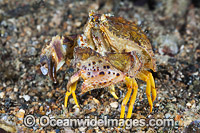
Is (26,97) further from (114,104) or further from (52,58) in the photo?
(114,104)

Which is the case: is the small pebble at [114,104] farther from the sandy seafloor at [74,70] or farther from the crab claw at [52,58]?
the crab claw at [52,58]

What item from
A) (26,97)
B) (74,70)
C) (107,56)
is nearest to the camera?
(107,56)

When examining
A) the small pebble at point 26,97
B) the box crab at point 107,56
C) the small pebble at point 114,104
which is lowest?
the small pebble at point 114,104

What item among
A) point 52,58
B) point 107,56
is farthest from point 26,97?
point 107,56

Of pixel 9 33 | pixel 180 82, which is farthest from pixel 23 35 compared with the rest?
pixel 180 82

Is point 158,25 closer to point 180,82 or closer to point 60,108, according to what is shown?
point 180,82

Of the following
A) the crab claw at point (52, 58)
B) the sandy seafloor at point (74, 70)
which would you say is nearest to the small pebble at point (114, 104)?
the sandy seafloor at point (74, 70)
